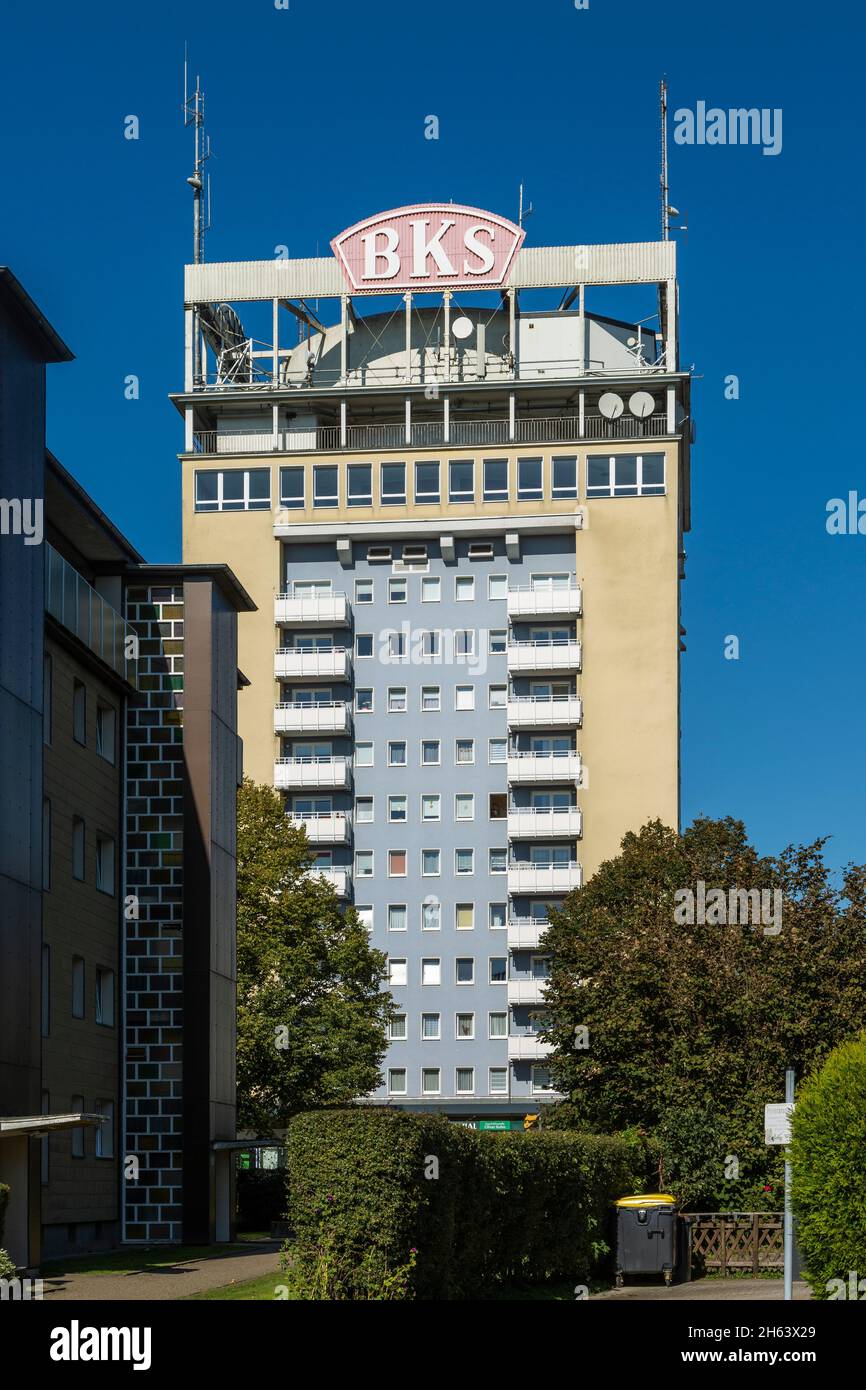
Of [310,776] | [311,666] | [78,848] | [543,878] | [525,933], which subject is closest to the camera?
[78,848]

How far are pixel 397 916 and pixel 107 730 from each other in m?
49.0

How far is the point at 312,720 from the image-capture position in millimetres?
89000

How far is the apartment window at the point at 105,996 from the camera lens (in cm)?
4053

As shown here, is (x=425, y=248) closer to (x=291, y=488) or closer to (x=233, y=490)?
(x=291, y=488)

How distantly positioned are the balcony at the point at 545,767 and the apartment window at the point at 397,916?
26.0 feet

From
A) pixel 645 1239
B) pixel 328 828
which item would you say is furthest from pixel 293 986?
pixel 328 828

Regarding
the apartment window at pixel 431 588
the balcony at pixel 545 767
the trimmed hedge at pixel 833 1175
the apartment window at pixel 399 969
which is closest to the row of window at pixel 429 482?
the apartment window at pixel 431 588

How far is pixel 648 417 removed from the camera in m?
90.8

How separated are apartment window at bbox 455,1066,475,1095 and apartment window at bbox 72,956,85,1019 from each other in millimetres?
49624

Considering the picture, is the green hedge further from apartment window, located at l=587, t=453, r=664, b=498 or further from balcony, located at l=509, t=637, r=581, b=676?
apartment window, located at l=587, t=453, r=664, b=498

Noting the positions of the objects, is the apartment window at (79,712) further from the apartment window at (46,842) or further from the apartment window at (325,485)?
the apartment window at (325,485)

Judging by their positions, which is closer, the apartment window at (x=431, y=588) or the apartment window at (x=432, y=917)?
the apartment window at (x=432, y=917)

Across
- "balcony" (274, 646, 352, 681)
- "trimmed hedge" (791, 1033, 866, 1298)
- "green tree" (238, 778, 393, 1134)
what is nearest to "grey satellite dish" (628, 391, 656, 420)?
"balcony" (274, 646, 352, 681)
